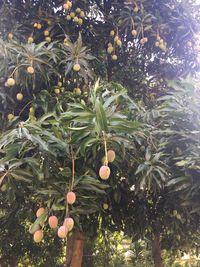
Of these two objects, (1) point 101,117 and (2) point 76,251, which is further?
(2) point 76,251

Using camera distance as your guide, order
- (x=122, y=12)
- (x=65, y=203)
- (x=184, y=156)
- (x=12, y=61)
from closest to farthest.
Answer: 1. (x=65, y=203)
2. (x=184, y=156)
3. (x=12, y=61)
4. (x=122, y=12)

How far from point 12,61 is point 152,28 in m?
1.63

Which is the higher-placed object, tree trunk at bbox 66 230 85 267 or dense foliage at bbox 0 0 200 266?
dense foliage at bbox 0 0 200 266

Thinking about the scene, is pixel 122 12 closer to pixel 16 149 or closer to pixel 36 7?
pixel 36 7

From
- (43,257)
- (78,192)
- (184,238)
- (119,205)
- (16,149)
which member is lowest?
(43,257)

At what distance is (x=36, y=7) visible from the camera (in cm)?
392

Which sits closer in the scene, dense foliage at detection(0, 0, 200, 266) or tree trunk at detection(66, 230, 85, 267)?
dense foliage at detection(0, 0, 200, 266)

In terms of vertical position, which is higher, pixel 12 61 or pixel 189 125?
pixel 12 61

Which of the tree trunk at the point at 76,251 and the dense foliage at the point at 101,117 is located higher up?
the dense foliage at the point at 101,117

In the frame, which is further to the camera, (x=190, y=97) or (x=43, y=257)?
(x=43, y=257)

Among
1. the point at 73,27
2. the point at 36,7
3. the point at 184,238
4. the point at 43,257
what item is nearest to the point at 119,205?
the point at 184,238

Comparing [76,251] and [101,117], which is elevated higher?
[101,117]

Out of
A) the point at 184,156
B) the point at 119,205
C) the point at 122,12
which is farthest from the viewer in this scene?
the point at 122,12

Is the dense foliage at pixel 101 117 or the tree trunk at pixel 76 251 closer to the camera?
the dense foliage at pixel 101 117
